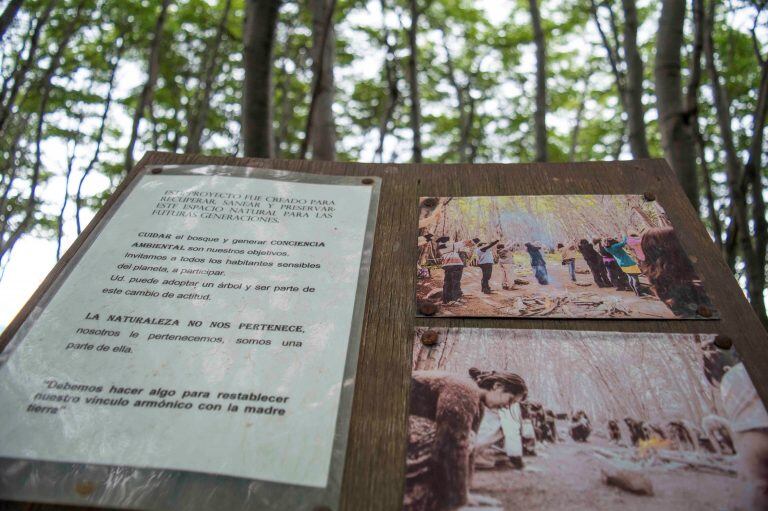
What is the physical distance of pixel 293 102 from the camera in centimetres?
726

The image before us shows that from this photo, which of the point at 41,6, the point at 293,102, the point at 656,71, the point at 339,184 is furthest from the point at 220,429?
the point at 293,102

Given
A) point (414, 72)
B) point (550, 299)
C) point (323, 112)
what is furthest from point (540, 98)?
point (550, 299)

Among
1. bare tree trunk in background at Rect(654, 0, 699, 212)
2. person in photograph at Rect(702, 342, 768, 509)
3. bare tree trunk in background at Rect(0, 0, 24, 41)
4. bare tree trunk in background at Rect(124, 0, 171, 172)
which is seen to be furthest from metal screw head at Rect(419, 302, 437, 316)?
bare tree trunk in background at Rect(124, 0, 171, 172)

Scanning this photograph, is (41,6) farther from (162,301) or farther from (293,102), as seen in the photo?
(162,301)

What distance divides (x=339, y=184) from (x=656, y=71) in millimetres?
1829

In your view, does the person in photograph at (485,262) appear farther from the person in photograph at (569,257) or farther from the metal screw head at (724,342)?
the metal screw head at (724,342)

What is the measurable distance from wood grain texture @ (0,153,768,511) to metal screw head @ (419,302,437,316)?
0.06ft

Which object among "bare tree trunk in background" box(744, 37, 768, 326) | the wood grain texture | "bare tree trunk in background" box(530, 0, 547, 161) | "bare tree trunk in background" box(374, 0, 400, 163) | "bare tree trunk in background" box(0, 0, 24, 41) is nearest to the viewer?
the wood grain texture

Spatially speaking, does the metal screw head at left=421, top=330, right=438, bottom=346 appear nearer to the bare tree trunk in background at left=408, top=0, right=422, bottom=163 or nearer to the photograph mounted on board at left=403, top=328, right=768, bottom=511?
the photograph mounted on board at left=403, top=328, right=768, bottom=511

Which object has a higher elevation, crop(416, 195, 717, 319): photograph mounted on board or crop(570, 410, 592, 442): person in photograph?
crop(416, 195, 717, 319): photograph mounted on board

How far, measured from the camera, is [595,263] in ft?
4.29

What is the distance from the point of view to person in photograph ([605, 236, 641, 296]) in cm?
126

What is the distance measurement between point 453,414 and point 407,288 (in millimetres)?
359

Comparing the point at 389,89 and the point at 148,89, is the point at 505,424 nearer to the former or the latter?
the point at 389,89
